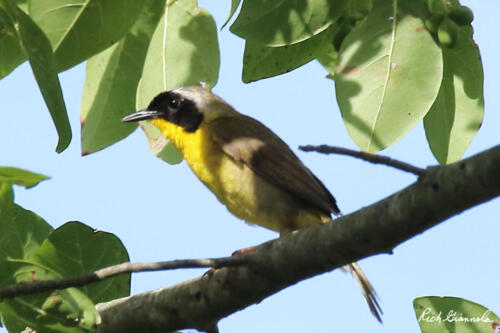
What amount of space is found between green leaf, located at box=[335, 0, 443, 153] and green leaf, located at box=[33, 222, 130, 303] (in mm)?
1166

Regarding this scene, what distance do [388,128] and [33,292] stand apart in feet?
5.20

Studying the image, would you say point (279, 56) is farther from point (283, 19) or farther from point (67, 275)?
point (67, 275)

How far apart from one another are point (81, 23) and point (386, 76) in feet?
4.34

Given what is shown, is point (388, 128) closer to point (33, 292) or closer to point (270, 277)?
point (270, 277)

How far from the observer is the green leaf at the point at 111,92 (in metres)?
4.46

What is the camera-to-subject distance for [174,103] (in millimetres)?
6367

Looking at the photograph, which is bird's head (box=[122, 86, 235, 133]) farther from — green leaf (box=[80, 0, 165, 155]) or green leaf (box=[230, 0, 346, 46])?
green leaf (box=[230, 0, 346, 46])

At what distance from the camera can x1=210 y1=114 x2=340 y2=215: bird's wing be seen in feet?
18.2

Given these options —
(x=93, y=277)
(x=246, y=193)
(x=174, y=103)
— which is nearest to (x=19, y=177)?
(x=93, y=277)

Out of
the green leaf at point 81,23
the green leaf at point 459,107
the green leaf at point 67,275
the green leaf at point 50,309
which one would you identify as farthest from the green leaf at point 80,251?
the green leaf at point 459,107

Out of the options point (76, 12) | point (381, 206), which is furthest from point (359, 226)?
point (76, 12)

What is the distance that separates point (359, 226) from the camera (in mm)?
2982

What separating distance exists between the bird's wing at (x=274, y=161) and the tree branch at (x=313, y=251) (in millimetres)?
1826

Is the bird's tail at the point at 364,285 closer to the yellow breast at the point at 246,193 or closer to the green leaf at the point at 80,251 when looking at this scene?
the yellow breast at the point at 246,193
